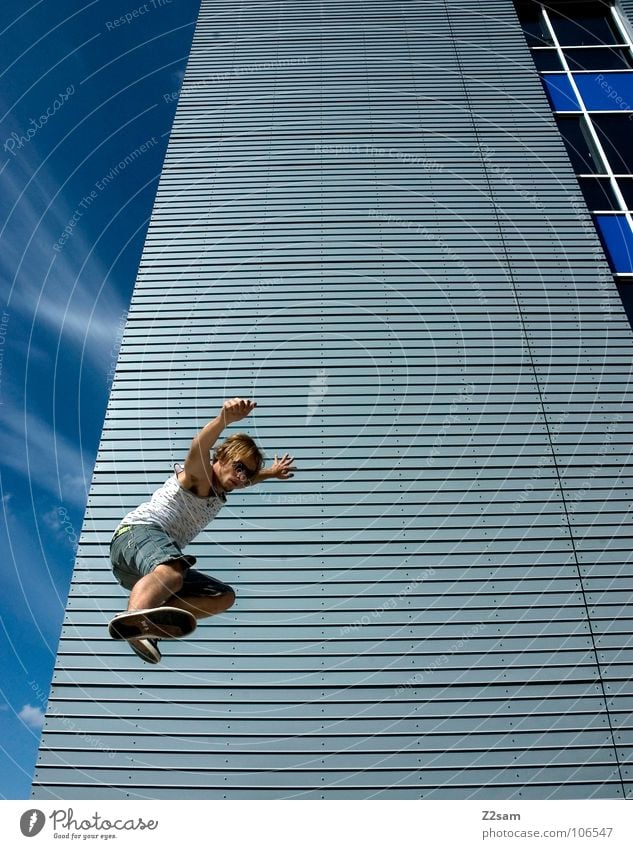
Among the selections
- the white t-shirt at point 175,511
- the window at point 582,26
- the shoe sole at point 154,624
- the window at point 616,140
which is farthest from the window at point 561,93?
the shoe sole at point 154,624

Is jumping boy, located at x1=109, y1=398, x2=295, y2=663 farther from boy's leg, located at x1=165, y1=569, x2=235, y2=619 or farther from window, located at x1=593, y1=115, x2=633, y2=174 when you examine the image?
window, located at x1=593, y1=115, x2=633, y2=174

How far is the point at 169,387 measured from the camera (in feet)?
28.4

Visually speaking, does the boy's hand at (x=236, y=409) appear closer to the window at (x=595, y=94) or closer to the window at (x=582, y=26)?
the window at (x=595, y=94)

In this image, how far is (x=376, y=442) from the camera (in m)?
8.15

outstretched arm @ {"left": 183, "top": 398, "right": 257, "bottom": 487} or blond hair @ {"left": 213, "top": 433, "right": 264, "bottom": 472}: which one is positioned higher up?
blond hair @ {"left": 213, "top": 433, "right": 264, "bottom": 472}

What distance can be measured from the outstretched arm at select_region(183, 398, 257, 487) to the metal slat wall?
11.4 feet

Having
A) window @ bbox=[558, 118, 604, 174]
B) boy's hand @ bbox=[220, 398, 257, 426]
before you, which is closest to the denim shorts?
boy's hand @ bbox=[220, 398, 257, 426]

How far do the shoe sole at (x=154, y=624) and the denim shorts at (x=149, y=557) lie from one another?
0.31m

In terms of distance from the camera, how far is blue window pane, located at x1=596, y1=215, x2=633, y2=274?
10320mm

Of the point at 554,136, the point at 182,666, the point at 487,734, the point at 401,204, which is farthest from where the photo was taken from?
the point at 554,136

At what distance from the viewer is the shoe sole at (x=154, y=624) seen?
10.8ft

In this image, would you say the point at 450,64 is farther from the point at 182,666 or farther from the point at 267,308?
the point at 182,666

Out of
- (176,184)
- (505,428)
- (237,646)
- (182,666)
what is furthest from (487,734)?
(176,184)

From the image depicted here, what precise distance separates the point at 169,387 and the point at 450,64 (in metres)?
9.29
